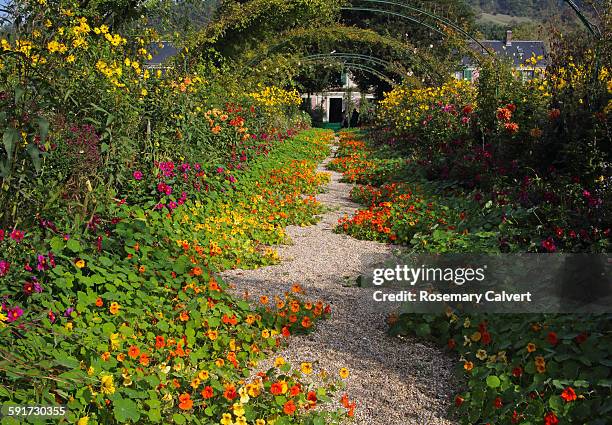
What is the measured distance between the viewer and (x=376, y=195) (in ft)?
26.7

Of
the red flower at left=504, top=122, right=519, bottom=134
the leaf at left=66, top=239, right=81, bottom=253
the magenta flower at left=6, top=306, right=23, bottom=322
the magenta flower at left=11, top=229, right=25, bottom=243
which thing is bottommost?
the magenta flower at left=6, top=306, right=23, bottom=322

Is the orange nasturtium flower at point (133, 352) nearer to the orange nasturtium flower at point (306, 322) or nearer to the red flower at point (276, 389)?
the red flower at point (276, 389)

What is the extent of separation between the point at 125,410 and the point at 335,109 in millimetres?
51116

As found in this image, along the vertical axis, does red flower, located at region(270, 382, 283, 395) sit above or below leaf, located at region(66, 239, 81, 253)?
below

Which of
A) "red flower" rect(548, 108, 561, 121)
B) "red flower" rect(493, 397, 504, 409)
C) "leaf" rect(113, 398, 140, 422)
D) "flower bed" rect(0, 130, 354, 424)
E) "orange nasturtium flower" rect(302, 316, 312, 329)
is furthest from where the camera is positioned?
"red flower" rect(548, 108, 561, 121)

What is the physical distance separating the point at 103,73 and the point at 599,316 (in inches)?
149

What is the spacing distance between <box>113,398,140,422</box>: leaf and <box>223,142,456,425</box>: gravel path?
998mm

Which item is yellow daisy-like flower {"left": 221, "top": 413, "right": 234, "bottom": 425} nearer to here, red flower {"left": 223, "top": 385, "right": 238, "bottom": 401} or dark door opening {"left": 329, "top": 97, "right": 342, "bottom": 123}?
red flower {"left": 223, "top": 385, "right": 238, "bottom": 401}

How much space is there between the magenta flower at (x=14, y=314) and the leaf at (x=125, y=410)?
2.14 ft

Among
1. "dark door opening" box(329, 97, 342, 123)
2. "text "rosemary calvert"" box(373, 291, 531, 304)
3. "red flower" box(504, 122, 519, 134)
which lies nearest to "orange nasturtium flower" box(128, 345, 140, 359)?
"text "rosemary calvert"" box(373, 291, 531, 304)

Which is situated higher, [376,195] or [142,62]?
[142,62]

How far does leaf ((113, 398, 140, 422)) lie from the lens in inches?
86.0

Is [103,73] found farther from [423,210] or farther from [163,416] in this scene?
[423,210]

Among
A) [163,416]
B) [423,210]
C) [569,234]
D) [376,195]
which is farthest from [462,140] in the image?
[163,416]
